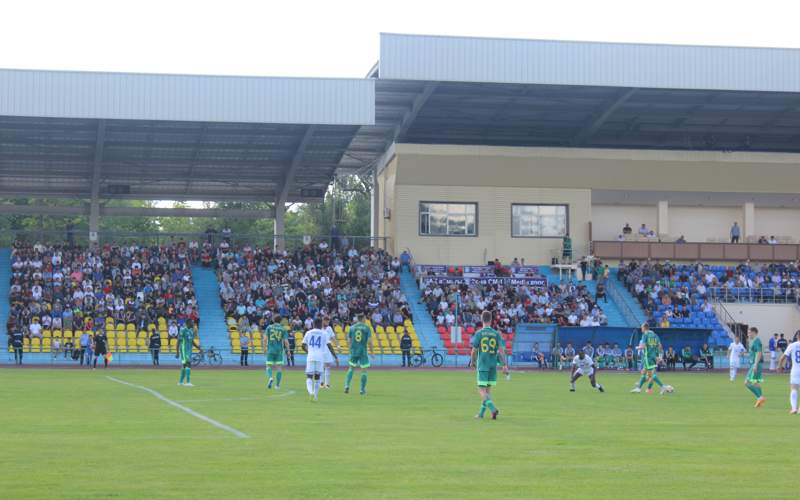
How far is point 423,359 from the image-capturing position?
51.2 metres

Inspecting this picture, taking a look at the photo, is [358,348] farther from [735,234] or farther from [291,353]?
[735,234]

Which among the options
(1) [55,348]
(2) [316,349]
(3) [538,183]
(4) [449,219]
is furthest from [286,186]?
(2) [316,349]

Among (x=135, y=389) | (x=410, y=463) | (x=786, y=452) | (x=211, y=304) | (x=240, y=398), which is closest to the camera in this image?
(x=410, y=463)

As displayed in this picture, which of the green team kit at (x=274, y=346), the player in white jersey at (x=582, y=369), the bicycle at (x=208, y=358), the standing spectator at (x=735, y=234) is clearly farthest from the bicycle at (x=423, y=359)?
the standing spectator at (x=735, y=234)

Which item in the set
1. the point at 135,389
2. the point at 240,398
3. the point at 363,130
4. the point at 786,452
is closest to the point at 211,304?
the point at 363,130

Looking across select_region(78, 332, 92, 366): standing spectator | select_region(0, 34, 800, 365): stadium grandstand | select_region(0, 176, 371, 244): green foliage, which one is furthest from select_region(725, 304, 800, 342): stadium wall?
select_region(0, 176, 371, 244): green foliage

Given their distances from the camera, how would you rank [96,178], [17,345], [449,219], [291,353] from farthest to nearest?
1. [449,219]
2. [96,178]
3. [291,353]
4. [17,345]

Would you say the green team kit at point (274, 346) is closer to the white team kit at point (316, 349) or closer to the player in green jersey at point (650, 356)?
the white team kit at point (316, 349)

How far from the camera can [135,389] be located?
31.2 m

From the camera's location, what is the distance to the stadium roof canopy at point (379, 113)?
2031 inches

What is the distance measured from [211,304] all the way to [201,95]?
10.9 m

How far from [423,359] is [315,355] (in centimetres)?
2400

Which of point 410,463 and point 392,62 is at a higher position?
point 392,62

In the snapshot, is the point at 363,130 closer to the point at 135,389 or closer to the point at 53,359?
the point at 53,359
